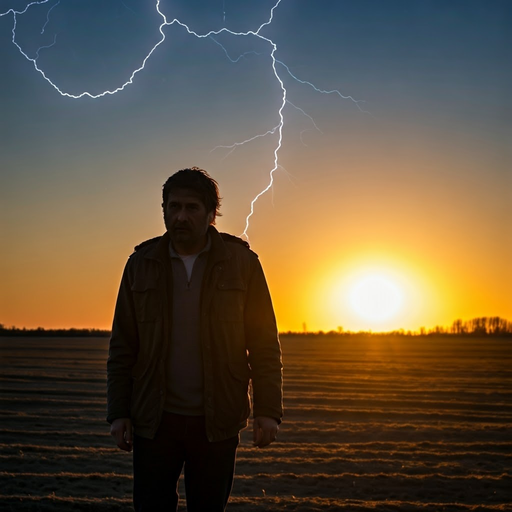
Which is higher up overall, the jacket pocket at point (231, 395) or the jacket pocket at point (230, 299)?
the jacket pocket at point (230, 299)

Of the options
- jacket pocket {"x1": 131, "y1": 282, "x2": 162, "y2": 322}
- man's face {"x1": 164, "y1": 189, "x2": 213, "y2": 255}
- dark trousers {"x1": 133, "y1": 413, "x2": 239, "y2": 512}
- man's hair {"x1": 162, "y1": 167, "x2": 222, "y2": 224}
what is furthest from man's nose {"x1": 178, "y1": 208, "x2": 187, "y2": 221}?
dark trousers {"x1": 133, "y1": 413, "x2": 239, "y2": 512}

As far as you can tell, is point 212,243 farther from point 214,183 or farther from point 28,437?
point 28,437

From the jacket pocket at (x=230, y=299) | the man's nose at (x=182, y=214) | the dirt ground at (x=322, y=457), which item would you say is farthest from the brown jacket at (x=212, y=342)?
the dirt ground at (x=322, y=457)

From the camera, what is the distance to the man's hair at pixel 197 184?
3193mm

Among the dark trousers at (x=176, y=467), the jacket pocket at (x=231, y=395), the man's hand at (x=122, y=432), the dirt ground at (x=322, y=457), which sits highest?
the jacket pocket at (x=231, y=395)

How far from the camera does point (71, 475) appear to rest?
7.79 m

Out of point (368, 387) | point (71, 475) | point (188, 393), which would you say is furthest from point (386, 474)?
point (368, 387)

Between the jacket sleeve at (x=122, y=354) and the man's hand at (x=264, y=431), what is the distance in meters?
0.62

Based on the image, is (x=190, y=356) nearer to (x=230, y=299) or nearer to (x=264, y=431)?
(x=230, y=299)

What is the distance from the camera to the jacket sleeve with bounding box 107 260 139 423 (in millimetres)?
3076

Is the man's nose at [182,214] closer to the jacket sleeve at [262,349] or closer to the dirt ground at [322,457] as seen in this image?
the jacket sleeve at [262,349]

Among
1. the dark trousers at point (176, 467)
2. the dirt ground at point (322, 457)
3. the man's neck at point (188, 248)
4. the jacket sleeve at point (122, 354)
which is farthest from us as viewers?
the dirt ground at point (322, 457)

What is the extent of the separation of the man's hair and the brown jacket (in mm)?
181

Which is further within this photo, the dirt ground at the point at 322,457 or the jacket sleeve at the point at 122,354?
the dirt ground at the point at 322,457
